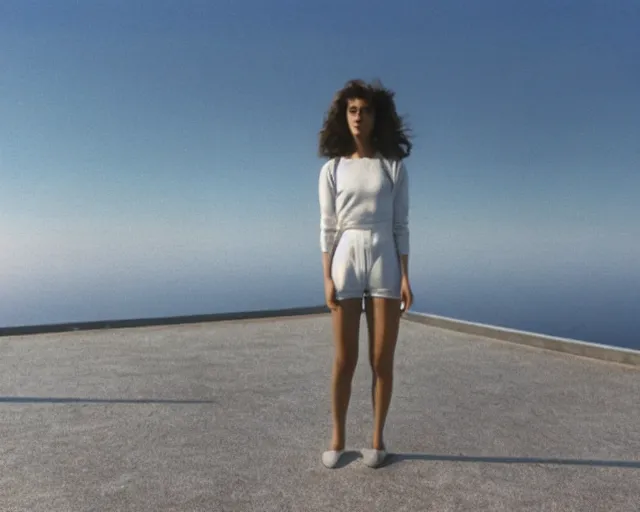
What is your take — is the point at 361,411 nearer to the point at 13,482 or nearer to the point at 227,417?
the point at 227,417

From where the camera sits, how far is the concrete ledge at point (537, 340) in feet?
17.9

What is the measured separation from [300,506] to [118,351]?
4.44 meters

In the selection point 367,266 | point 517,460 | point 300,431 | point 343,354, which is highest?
point 367,266

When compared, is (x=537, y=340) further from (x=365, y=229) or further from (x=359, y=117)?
(x=359, y=117)

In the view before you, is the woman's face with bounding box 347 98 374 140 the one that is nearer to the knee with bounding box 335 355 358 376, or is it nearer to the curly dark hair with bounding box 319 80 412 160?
the curly dark hair with bounding box 319 80 412 160

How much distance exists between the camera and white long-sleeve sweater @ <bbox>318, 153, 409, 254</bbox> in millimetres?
3008

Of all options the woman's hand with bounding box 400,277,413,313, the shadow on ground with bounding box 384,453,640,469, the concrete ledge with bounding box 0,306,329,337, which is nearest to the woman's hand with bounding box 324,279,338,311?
the woman's hand with bounding box 400,277,413,313

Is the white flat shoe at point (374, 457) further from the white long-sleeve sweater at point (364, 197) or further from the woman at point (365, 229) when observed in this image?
the white long-sleeve sweater at point (364, 197)

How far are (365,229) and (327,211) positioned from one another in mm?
220

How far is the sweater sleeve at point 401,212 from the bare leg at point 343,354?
1.16ft

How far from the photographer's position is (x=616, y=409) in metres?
4.12

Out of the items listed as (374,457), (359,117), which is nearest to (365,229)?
(359,117)

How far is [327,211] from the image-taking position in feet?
10.1

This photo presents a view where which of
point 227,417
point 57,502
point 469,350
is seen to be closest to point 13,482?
point 57,502
